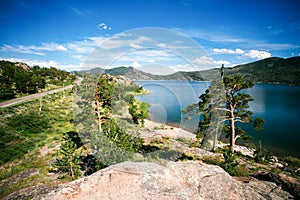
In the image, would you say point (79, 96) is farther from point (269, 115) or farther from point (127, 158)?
point (269, 115)

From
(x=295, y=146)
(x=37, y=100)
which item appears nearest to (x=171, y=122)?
(x=295, y=146)

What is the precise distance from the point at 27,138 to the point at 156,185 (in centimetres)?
2062

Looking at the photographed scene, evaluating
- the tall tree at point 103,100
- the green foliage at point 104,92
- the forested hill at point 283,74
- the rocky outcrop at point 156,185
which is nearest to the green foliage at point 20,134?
the tall tree at point 103,100

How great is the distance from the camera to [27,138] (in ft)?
65.2

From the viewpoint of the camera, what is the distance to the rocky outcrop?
4.82m

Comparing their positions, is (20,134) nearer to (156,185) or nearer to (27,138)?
(27,138)

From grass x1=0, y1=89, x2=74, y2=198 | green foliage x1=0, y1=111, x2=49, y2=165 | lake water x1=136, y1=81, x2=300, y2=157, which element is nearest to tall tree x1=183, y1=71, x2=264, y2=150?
lake water x1=136, y1=81, x2=300, y2=157

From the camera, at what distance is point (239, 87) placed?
13.6 m

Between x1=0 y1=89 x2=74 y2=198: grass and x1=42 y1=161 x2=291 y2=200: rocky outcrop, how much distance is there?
730cm

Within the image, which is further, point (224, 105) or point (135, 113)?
point (135, 113)

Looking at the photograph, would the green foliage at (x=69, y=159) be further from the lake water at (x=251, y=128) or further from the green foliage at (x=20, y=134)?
the lake water at (x=251, y=128)

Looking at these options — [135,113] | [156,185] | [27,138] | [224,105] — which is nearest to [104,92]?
[156,185]

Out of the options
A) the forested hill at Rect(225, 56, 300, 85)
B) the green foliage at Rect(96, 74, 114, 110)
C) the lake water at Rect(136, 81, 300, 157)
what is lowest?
the lake water at Rect(136, 81, 300, 157)

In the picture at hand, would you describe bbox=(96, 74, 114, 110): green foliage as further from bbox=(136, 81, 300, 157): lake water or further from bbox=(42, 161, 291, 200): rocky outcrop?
bbox=(42, 161, 291, 200): rocky outcrop
